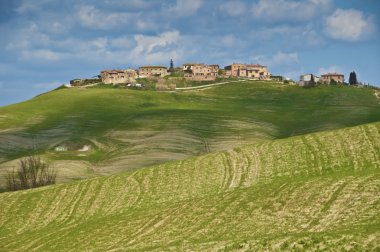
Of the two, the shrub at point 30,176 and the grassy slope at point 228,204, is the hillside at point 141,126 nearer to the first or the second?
the shrub at point 30,176

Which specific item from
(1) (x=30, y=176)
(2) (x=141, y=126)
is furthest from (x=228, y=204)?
(2) (x=141, y=126)

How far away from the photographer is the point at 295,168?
216 ft

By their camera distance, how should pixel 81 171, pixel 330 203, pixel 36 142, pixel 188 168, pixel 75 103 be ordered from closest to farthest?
1. pixel 330 203
2. pixel 188 168
3. pixel 81 171
4. pixel 36 142
5. pixel 75 103

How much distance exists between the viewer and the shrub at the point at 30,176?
3425 inches

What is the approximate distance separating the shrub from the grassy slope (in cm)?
1426

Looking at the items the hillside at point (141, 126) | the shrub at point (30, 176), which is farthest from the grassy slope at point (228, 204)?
the hillside at point (141, 126)

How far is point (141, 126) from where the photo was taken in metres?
141

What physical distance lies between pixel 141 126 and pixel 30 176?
51567 mm

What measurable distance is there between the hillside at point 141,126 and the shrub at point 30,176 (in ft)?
6.77

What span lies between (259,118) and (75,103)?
6555 cm

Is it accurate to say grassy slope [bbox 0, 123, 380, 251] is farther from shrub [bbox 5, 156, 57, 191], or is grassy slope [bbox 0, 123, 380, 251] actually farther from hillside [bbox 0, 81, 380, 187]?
hillside [bbox 0, 81, 380, 187]

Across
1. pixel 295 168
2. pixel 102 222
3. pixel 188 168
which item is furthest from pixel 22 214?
pixel 295 168

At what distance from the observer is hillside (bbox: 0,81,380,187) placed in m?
107

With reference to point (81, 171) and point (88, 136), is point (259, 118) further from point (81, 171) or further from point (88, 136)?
point (81, 171)
